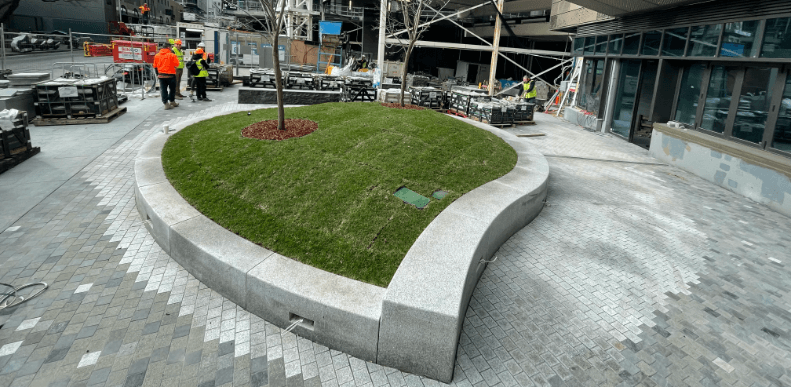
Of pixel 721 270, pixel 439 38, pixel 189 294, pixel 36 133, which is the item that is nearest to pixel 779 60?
pixel 721 270

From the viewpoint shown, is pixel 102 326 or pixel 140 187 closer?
pixel 102 326

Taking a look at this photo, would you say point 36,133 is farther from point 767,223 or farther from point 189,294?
point 767,223

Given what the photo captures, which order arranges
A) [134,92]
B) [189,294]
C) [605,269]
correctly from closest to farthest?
1. [189,294]
2. [605,269]
3. [134,92]

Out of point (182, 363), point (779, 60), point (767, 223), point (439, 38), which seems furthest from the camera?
point (439, 38)

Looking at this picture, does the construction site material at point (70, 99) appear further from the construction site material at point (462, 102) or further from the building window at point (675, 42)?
the building window at point (675, 42)

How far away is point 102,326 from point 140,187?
8.94 feet

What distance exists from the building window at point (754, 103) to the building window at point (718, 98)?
44 centimetres

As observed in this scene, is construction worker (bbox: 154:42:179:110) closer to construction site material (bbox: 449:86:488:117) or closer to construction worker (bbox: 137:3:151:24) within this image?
construction site material (bbox: 449:86:488:117)

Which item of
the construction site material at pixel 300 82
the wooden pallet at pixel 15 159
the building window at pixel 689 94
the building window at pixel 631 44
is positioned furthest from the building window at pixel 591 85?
the wooden pallet at pixel 15 159

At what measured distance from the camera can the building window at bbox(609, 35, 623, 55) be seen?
1653 centimetres

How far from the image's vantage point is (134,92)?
19484 mm

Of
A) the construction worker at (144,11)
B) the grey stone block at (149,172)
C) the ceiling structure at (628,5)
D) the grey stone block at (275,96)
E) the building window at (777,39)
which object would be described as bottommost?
the grey stone block at (149,172)

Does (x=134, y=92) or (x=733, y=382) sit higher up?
(x=134, y=92)

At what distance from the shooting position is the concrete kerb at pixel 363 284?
12.4 feet
